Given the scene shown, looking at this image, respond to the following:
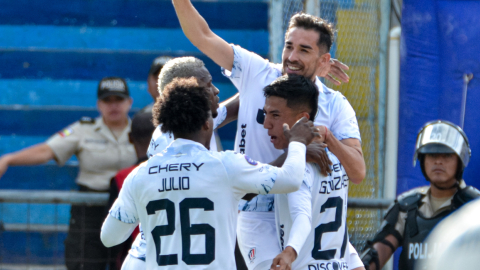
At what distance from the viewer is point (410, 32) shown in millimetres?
5496

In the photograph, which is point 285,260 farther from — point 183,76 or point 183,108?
point 183,76

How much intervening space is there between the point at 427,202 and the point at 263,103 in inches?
56.7

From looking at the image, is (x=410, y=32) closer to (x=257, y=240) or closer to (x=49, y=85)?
(x=257, y=240)

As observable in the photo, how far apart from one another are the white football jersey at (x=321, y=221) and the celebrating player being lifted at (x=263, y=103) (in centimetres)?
14

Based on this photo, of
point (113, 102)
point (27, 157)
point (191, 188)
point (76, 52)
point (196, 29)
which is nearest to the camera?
point (191, 188)

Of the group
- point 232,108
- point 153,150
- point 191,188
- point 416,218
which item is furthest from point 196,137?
point 416,218

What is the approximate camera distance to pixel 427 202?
4.30 meters

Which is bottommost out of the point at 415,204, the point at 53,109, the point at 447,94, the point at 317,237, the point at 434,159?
the point at 317,237

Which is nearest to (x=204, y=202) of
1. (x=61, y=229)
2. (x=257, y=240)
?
(x=257, y=240)

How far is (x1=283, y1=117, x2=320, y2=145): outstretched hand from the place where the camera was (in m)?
3.06

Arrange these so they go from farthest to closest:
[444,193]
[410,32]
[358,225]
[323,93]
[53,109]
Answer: [53,109]
[410,32]
[358,225]
[444,193]
[323,93]

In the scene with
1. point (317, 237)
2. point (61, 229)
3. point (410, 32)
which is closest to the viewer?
point (317, 237)

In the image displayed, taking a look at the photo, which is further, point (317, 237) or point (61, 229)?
point (61, 229)

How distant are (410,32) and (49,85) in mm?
3682
